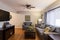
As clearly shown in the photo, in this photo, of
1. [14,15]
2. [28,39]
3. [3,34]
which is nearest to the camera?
→ [3,34]

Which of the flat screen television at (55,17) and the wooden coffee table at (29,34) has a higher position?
the flat screen television at (55,17)

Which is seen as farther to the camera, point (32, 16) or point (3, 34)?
point (32, 16)

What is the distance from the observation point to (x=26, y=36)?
21.0ft

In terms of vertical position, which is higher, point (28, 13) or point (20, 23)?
point (28, 13)

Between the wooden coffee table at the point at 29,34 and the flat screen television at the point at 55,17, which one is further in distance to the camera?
the wooden coffee table at the point at 29,34

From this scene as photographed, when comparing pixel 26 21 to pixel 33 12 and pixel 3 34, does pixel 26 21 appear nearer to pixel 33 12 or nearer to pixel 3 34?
pixel 33 12

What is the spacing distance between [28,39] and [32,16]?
23.5ft

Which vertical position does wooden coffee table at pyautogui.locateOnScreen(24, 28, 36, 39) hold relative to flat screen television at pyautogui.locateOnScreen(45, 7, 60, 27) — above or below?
below

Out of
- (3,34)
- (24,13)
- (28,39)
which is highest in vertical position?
(24,13)

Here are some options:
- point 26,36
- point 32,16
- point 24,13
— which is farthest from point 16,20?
point 26,36

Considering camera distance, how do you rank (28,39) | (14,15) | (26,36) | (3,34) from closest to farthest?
1. (3,34)
2. (28,39)
3. (26,36)
4. (14,15)

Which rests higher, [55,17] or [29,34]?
[55,17]

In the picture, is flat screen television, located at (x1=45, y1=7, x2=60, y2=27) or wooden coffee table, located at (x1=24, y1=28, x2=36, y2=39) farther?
wooden coffee table, located at (x1=24, y1=28, x2=36, y2=39)

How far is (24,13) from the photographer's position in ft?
42.6
